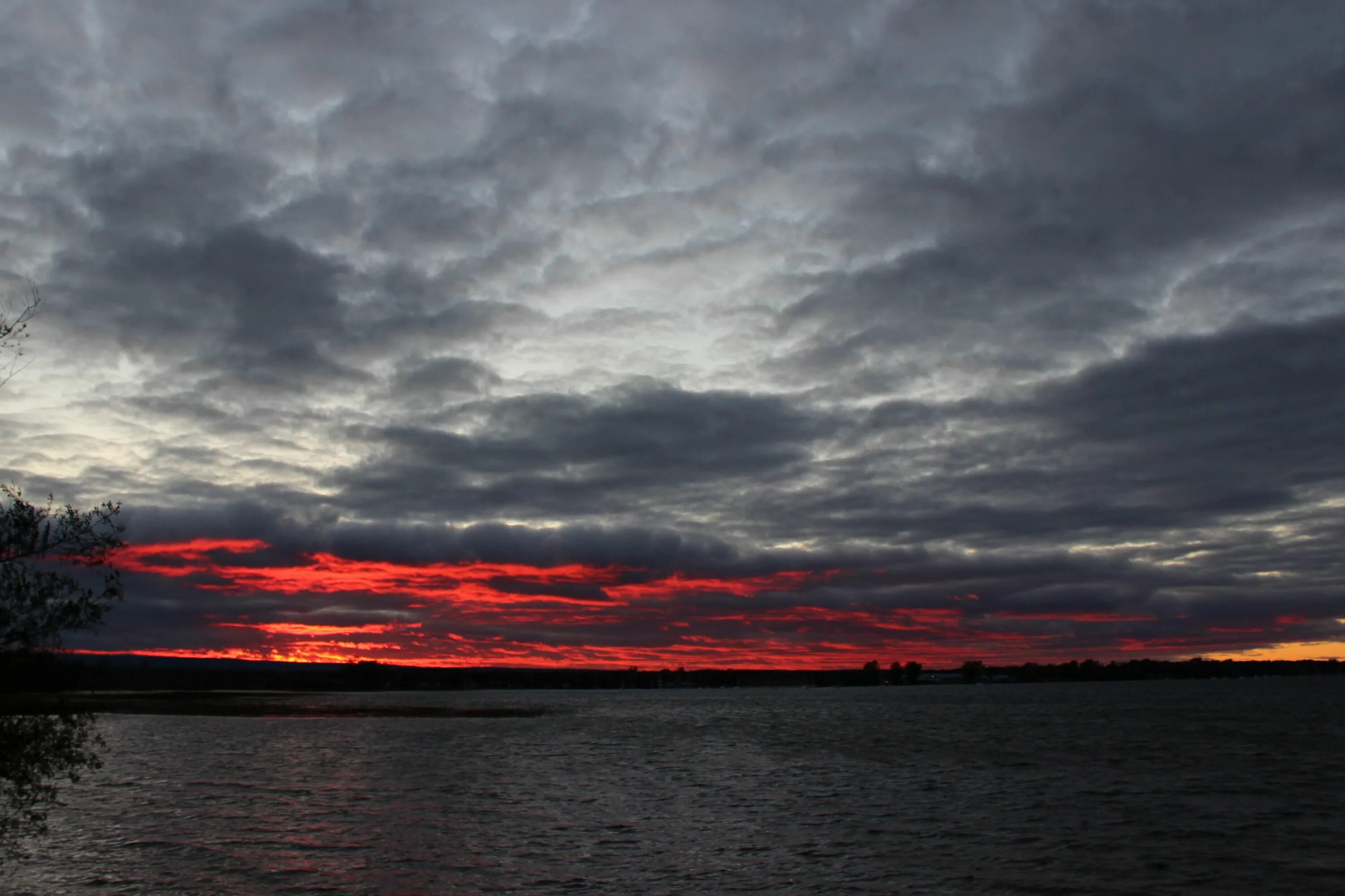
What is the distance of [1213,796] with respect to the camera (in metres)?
71.2

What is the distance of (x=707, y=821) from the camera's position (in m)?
61.5

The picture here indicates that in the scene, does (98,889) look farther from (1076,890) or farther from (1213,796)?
(1213,796)

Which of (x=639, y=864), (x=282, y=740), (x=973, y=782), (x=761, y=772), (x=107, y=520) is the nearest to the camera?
(x=107, y=520)

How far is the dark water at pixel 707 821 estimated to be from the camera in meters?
44.2

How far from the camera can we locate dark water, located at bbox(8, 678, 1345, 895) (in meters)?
44.2

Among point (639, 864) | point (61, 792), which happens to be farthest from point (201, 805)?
point (639, 864)

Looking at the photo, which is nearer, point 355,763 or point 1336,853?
point 1336,853

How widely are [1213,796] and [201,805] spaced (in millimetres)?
72514

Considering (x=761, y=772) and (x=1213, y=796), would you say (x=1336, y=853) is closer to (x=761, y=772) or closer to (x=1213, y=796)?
(x=1213, y=796)

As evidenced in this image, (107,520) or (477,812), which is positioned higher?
(107,520)

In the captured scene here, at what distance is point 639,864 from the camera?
155 ft

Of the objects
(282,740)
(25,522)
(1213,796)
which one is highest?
(25,522)

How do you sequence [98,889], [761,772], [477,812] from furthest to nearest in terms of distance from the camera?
1. [761,772]
2. [477,812]
3. [98,889]

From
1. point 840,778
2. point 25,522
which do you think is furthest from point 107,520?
point 840,778
